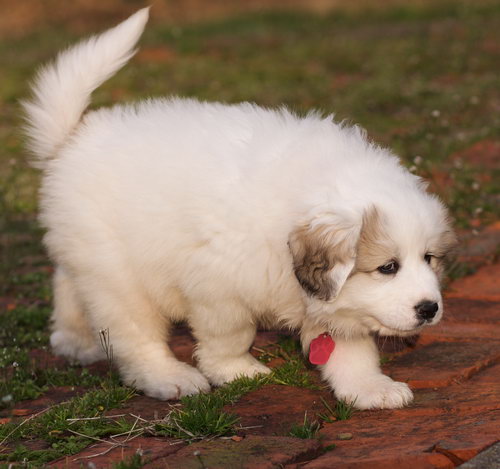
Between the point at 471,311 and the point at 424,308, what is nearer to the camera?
the point at 424,308

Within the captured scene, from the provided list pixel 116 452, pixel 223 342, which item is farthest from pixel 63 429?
pixel 223 342

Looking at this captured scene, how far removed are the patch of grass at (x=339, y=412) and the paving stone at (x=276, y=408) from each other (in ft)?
0.13

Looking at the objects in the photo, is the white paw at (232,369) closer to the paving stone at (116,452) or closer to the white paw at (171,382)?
the white paw at (171,382)

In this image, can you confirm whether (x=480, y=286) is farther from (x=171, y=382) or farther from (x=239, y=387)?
(x=171, y=382)

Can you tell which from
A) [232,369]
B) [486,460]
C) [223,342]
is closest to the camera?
[486,460]

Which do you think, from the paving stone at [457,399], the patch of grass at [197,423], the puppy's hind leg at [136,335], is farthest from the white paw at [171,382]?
the paving stone at [457,399]

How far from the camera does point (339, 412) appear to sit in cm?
327

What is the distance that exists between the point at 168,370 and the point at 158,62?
8.56 metres

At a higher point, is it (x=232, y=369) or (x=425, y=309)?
(x=425, y=309)

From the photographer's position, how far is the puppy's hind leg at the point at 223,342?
345 centimetres

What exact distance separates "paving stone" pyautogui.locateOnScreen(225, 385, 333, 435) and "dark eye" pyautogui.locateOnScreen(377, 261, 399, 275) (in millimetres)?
621

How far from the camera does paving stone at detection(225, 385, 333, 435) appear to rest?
10.6ft

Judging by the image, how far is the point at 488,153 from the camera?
725 centimetres

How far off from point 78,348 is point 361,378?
149 cm
